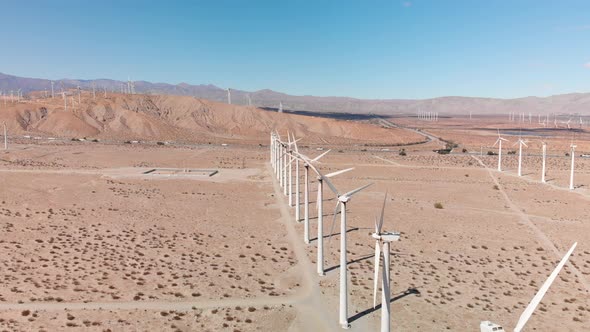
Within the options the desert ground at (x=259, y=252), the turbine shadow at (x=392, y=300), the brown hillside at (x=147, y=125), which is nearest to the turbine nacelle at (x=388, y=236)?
the desert ground at (x=259, y=252)

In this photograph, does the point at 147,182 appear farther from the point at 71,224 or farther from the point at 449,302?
the point at 449,302

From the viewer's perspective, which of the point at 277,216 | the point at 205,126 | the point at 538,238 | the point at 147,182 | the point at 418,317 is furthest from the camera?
the point at 205,126

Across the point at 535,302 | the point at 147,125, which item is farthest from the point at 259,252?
the point at 147,125

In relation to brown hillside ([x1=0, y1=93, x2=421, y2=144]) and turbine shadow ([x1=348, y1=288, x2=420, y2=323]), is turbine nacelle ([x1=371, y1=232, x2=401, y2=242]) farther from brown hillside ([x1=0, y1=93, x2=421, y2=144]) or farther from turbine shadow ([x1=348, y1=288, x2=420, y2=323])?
brown hillside ([x1=0, y1=93, x2=421, y2=144])

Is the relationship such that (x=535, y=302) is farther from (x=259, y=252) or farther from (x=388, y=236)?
(x=259, y=252)

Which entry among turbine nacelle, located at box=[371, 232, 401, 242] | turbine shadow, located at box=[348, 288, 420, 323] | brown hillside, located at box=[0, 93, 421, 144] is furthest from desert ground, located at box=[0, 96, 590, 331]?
brown hillside, located at box=[0, 93, 421, 144]

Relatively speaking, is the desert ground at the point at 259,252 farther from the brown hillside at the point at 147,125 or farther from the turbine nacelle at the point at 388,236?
the brown hillside at the point at 147,125

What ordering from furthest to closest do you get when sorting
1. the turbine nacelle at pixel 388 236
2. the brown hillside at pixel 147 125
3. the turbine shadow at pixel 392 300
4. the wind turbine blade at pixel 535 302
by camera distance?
the brown hillside at pixel 147 125 < the turbine shadow at pixel 392 300 < the turbine nacelle at pixel 388 236 < the wind turbine blade at pixel 535 302

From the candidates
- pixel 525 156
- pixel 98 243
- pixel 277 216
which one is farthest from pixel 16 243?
pixel 525 156
